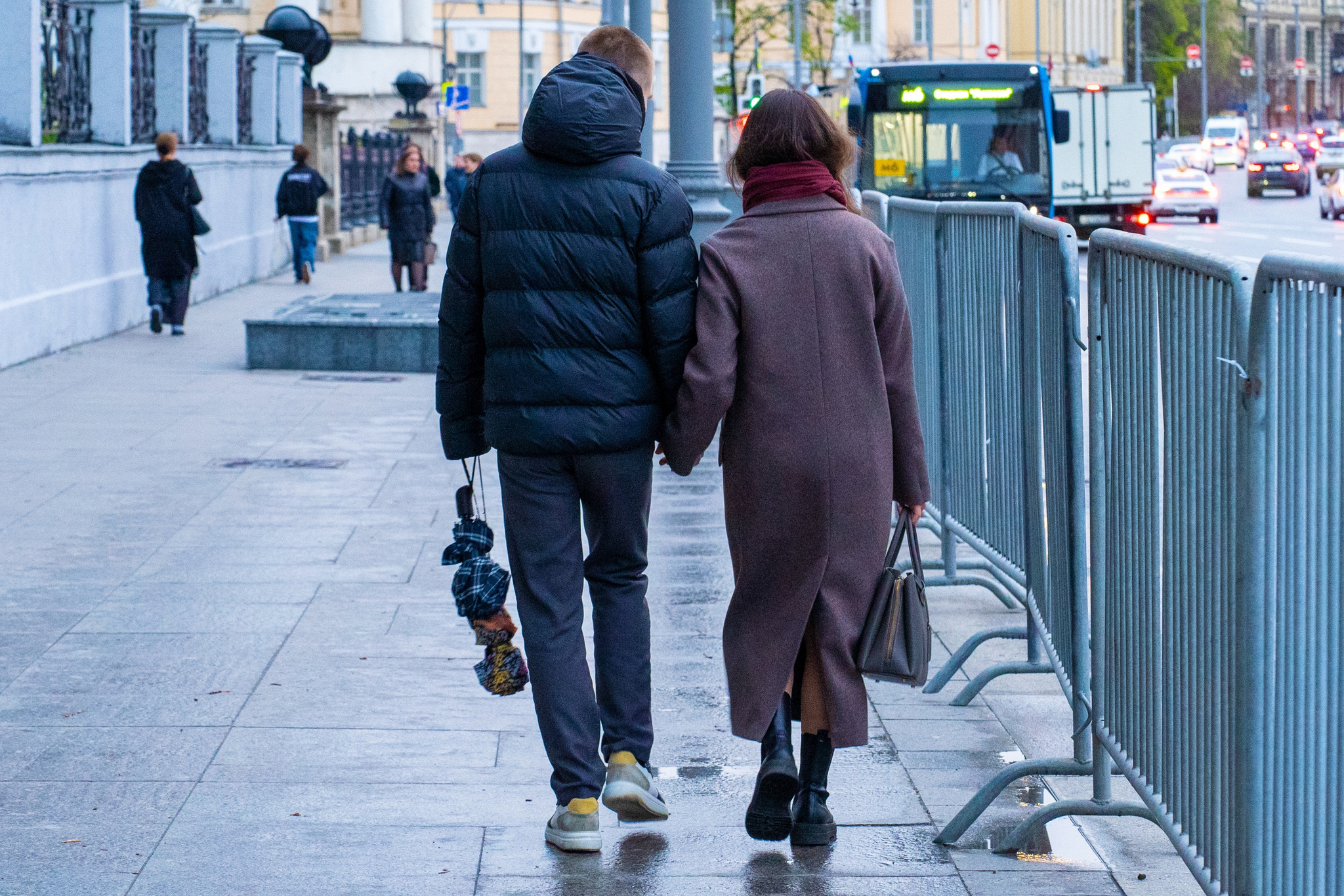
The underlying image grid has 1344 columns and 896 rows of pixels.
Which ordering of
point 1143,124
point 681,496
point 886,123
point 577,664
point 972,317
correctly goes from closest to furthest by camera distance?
point 577,664 < point 972,317 < point 681,496 < point 886,123 < point 1143,124

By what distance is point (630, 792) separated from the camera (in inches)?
186

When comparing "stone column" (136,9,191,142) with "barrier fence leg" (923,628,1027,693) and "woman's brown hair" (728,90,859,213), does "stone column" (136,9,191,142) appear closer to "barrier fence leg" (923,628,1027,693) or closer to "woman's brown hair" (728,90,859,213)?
"barrier fence leg" (923,628,1027,693)

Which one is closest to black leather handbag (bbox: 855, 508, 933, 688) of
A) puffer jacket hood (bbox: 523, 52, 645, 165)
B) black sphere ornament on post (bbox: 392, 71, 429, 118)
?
puffer jacket hood (bbox: 523, 52, 645, 165)

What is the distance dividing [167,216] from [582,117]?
1425 cm

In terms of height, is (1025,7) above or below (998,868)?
above

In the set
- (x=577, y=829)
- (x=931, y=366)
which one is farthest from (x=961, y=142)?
(x=577, y=829)

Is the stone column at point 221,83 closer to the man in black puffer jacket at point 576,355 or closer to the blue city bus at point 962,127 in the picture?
the blue city bus at point 962,127

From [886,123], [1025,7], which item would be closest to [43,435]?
[886,123]

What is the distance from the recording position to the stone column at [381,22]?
189ft

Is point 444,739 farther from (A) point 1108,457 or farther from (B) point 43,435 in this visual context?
(B) point 43,435

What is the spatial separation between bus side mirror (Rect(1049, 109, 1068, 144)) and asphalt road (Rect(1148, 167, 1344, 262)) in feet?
6.08

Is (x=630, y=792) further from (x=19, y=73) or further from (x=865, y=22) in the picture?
(x=865, y=22)

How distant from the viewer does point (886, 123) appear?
89.0ft

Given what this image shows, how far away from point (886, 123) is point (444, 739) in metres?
22.5
